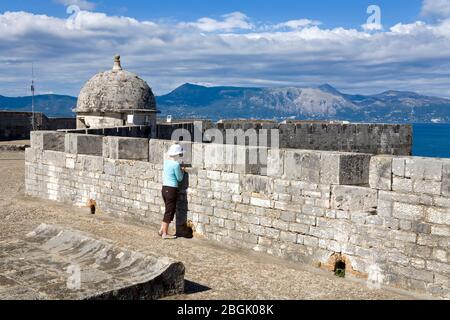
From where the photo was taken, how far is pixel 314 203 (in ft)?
24.9

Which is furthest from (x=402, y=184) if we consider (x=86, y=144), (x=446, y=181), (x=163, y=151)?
(x=86, y=144)

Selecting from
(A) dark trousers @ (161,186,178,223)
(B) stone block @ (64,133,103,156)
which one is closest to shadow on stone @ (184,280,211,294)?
(A) dark trousers @ (161,186,178,223)

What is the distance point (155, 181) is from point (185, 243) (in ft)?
5.46

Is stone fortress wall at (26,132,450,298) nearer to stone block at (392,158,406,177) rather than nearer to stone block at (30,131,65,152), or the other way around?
stone block at (392,158,406,177)

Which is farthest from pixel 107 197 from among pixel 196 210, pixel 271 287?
pixel 271 287

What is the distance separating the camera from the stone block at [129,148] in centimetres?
1073

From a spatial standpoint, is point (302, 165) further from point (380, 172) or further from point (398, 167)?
point (398, 167)

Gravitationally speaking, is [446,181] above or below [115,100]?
below

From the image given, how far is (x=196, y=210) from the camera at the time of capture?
9.27 meters

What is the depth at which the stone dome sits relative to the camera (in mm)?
20562

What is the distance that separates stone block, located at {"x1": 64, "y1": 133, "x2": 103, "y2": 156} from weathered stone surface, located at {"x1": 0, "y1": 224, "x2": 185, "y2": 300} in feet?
16.8

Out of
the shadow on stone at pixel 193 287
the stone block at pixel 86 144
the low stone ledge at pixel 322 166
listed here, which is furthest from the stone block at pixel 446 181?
the stone block at pixel 86 144

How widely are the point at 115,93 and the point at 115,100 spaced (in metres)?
0.28
